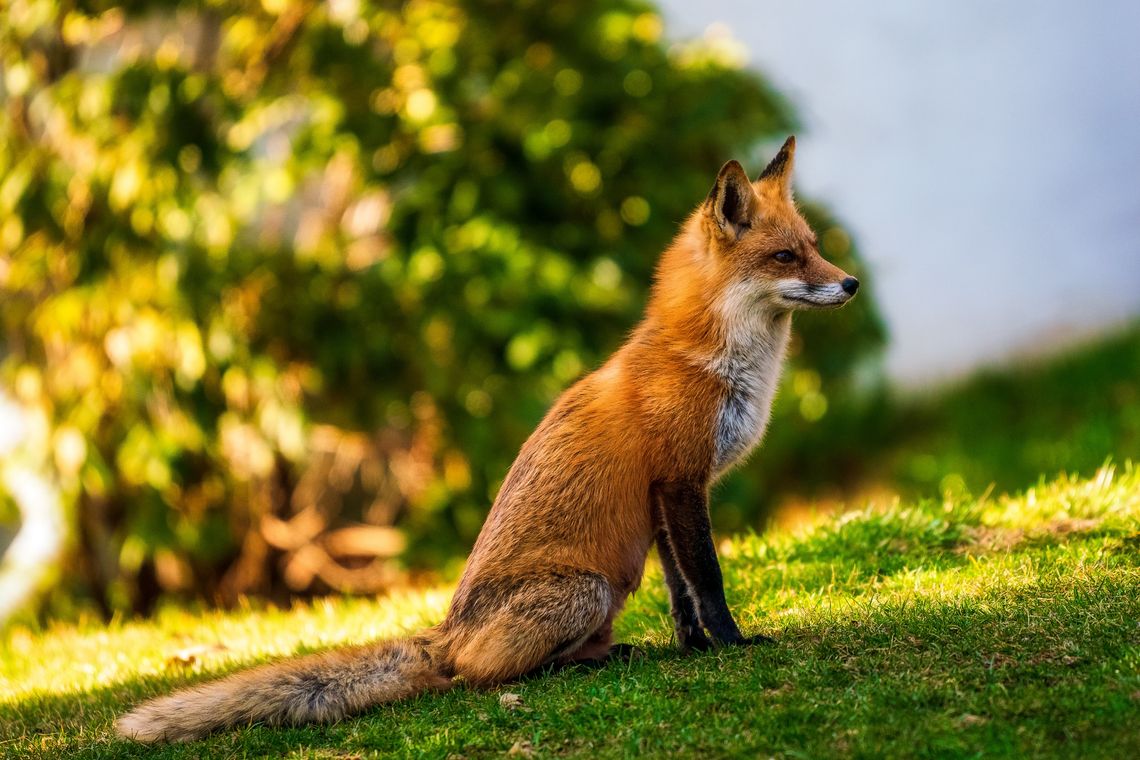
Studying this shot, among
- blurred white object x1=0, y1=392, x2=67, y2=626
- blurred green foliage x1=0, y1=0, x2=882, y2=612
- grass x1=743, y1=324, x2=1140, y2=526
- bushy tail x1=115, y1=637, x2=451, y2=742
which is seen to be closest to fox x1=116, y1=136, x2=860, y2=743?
bushy tail x1=115, y1=637, x2=451, y2=742

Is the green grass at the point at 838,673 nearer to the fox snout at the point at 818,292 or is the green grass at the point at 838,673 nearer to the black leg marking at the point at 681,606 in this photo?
the black leg marking at the point at 681,606

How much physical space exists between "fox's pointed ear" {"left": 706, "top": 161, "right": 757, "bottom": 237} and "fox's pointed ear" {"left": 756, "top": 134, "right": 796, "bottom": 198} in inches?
12.3

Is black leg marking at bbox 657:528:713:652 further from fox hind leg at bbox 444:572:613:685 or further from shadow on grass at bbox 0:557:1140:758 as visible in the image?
fox hind leg at bbox 444:572:613:685

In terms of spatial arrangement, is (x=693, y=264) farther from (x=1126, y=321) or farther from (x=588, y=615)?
(x=1126, y=321)

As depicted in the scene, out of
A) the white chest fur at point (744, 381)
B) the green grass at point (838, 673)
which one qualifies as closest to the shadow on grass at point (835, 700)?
the green grass at point (838, 673)

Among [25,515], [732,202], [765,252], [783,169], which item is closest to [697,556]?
[765,252]

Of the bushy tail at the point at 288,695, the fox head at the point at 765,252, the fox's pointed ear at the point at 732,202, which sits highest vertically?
the fox's pointed ear at the point at 732,202

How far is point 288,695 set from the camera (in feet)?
14.4

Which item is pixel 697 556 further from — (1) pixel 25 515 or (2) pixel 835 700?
(1) pixel 25 515

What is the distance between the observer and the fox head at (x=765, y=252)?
15.8ft

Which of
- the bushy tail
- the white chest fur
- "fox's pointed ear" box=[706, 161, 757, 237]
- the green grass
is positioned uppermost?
"fox's pointed ear" box=[706, 161, 757, 237]

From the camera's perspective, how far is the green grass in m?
3.65

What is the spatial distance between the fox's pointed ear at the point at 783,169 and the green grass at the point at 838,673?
6.46 ft

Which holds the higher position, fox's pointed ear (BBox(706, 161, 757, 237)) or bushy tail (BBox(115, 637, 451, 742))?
fox's pointed ear (BBox(706, 161, 757, 237))
